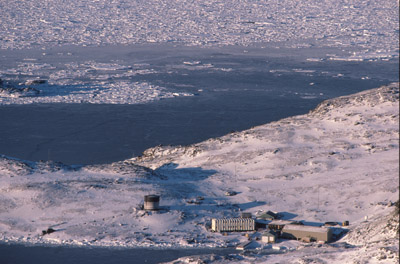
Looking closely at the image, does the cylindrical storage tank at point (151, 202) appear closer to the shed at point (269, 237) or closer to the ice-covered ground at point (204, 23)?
the shed at point (269, 237)

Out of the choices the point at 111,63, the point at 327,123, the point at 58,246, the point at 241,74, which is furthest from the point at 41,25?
the point at 58,246

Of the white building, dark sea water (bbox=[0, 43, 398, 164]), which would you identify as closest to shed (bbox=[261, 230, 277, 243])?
the white building

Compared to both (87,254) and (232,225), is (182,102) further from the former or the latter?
(87,254)

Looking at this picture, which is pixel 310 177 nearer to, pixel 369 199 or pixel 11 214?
pixel 369 199

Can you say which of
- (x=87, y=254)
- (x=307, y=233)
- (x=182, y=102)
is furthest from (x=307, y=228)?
(x=182, y=102)

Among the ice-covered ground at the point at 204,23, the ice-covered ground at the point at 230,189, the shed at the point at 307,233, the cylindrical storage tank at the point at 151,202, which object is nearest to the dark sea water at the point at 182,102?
the ice-covered ground at the point at 204,23

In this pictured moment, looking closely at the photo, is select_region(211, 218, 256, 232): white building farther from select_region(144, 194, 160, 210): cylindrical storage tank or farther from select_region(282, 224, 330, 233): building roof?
select_region(144, 194, 160, 210): cylindrical storage tank

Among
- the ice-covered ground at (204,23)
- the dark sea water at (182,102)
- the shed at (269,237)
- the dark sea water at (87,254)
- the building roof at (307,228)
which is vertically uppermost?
the ice-covered ground at (204,23)

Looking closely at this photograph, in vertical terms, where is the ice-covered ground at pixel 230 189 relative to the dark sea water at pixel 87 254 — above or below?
above
